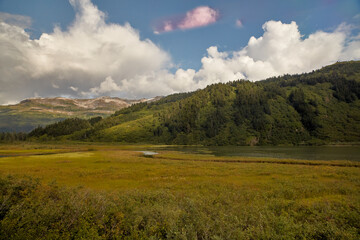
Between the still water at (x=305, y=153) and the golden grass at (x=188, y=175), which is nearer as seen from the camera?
the golden grass at (x=188, y=175)

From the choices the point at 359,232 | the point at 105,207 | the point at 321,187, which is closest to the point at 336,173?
the point at 321,187

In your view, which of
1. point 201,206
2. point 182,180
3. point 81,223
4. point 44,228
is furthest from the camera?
point 182,180

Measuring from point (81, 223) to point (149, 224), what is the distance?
378 centimetres

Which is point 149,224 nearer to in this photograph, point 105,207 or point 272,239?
point 105,207

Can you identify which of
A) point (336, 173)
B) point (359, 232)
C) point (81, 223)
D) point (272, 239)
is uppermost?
point (81, 223)

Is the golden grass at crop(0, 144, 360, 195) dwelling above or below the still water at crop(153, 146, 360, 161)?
above

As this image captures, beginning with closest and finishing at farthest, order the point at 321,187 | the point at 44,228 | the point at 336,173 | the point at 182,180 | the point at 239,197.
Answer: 1. the point at 44,228
2. the point at 239,197
3. the point at 321,187
4. the point at 182,180
5. the point at 336,173

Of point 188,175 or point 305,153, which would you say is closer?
point 188,175

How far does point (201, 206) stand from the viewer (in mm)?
16297

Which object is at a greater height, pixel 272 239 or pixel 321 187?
pixel 272 239

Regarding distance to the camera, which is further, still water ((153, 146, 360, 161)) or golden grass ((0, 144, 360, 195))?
still water ((153, 146, 360, 161))

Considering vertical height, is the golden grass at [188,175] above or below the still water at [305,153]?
above

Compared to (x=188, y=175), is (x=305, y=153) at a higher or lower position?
lower

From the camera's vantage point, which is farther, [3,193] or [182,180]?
[182,180]
